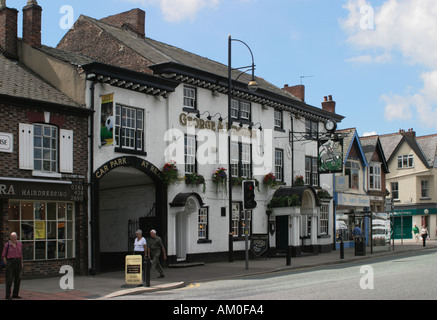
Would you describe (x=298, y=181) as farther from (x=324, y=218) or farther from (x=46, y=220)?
(x=46, y=220)

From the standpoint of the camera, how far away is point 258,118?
30.2m

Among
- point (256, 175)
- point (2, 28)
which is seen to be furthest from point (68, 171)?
point (256, 175)

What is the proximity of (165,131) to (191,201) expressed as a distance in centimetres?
335

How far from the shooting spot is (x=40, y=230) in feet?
64.8

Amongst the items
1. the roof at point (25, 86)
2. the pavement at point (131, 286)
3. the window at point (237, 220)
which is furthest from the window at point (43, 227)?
the window at point (237, 220)

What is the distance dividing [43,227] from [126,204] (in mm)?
6067

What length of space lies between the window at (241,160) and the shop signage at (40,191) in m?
9.65

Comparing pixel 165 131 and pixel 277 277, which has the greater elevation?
pixel 165 131

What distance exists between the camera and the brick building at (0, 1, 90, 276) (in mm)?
18797

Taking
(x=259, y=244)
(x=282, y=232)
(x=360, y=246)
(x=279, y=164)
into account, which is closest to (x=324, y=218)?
(x=282, y=232)

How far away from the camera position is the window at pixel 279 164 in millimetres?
31547

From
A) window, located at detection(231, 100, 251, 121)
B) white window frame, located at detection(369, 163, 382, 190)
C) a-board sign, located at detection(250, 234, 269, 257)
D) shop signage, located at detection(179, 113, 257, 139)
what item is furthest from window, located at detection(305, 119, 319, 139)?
white window frame, located at detection(369, 163, 382, 190)

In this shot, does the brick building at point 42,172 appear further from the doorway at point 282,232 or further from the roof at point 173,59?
the doorway at point 282,232

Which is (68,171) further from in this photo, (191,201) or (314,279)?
(314,279)
